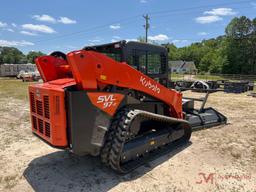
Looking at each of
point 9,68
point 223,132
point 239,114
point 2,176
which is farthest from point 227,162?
point 9,68

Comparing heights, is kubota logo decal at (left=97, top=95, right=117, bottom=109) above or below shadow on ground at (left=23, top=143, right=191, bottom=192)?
above

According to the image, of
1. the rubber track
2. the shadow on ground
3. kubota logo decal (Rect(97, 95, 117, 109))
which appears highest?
kubota logo decal (Rect(97, 95, 117, 109))

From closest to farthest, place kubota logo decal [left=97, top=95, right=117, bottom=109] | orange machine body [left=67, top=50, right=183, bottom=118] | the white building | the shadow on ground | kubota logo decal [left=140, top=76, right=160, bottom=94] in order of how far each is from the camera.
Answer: orange machine body [left=67, top=50, right=183, bottom=118] → kubota logo decal [left=97, top=95, right=117, bottom=109] → the shadow on ground → kubota logo decal [left=140, top=76, right=160, bottom=94] → the white building

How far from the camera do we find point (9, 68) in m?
47.9

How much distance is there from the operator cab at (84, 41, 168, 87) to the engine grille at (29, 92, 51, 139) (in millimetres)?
1603

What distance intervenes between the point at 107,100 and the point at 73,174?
1.53m

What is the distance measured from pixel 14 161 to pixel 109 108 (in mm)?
2528

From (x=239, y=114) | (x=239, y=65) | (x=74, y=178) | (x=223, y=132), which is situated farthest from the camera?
(x=239, y=65)

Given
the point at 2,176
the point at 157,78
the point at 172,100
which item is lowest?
the point at 2,176

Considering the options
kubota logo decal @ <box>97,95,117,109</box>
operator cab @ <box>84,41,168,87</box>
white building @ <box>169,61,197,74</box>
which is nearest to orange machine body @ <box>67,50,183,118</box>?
kubota logo decal @ <box>97,95,117,109</box>

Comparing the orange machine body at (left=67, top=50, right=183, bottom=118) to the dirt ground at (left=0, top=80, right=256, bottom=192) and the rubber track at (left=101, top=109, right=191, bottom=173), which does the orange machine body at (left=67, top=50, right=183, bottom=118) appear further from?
the dirt ground at (left=0, top=80, right=256, bottom=192)

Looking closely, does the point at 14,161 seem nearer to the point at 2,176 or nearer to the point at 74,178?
the point at 2,176

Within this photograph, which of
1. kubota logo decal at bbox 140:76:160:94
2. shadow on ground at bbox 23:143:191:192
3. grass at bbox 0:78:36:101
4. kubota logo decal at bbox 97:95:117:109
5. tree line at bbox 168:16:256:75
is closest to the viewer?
kubota logo decal at bbox 97:95:117:109

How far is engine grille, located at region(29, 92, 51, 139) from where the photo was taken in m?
3.77
